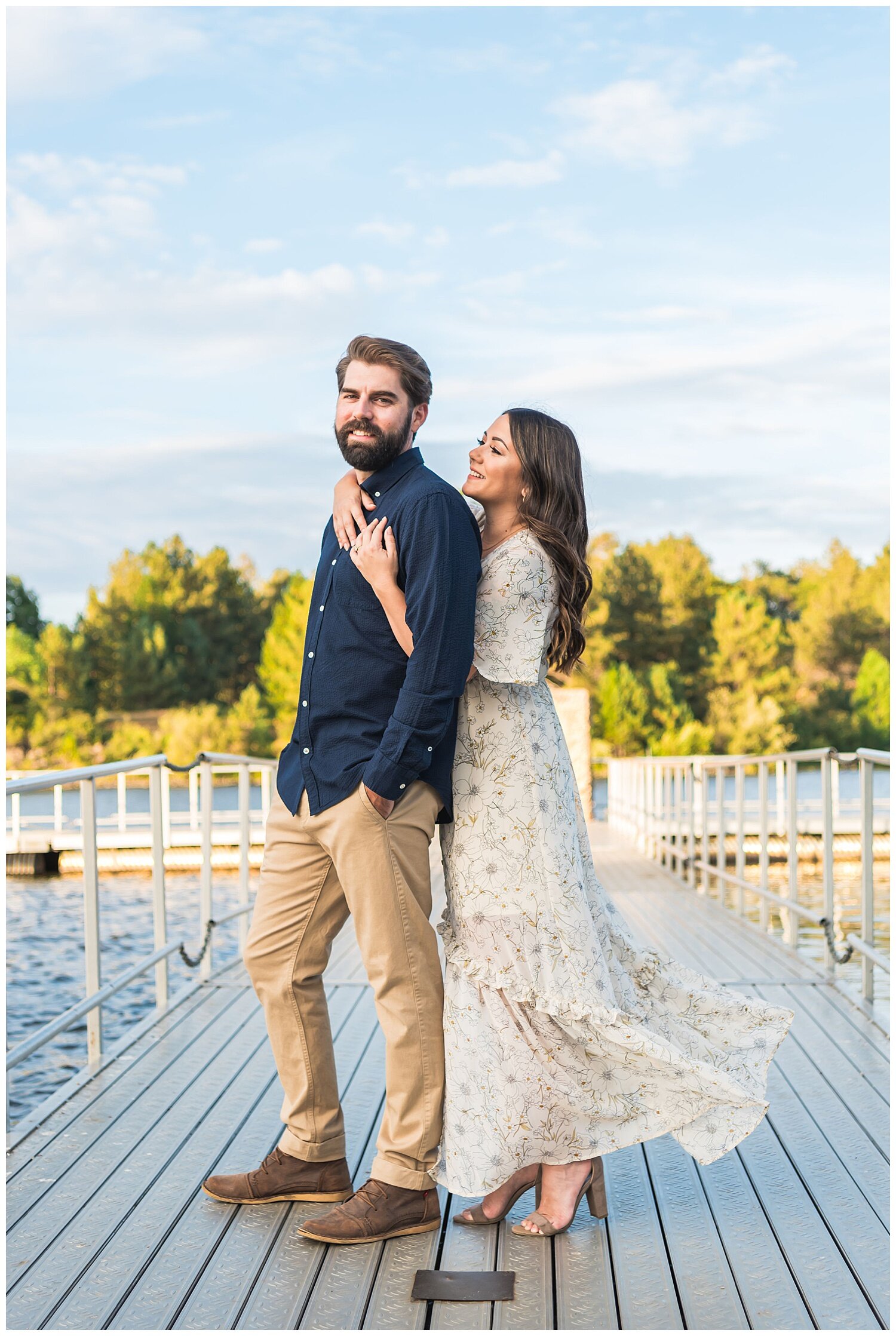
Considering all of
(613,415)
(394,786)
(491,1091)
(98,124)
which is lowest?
(491,1091)

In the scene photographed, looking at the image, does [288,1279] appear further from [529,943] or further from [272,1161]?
[529,943]

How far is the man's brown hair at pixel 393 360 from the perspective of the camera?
206 centimetres

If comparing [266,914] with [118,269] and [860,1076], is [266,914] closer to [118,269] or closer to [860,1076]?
[860,1076]

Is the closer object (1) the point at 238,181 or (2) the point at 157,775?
(2) the point at 157,775

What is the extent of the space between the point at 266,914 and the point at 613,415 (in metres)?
46.2

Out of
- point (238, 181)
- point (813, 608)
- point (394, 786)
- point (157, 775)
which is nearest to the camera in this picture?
point (394, 786)

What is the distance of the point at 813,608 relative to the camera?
36969 millimetres

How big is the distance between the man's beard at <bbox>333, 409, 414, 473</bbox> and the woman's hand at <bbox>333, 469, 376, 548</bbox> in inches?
2.2

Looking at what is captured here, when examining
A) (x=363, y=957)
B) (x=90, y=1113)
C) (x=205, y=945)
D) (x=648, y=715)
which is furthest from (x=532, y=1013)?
(x=648, y=715)

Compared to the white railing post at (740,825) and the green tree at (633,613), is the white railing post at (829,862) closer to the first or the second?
the white railing post at (740,825)

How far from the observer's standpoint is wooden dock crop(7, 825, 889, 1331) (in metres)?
1.77

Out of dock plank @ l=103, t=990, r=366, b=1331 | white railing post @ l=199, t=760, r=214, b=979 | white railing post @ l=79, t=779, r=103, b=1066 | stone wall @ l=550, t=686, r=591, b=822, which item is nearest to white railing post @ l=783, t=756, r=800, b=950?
white railing post @ l=199, t=760, r=214, b=979

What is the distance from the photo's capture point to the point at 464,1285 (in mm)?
1842

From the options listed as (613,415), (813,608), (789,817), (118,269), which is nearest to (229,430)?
(118,269)
